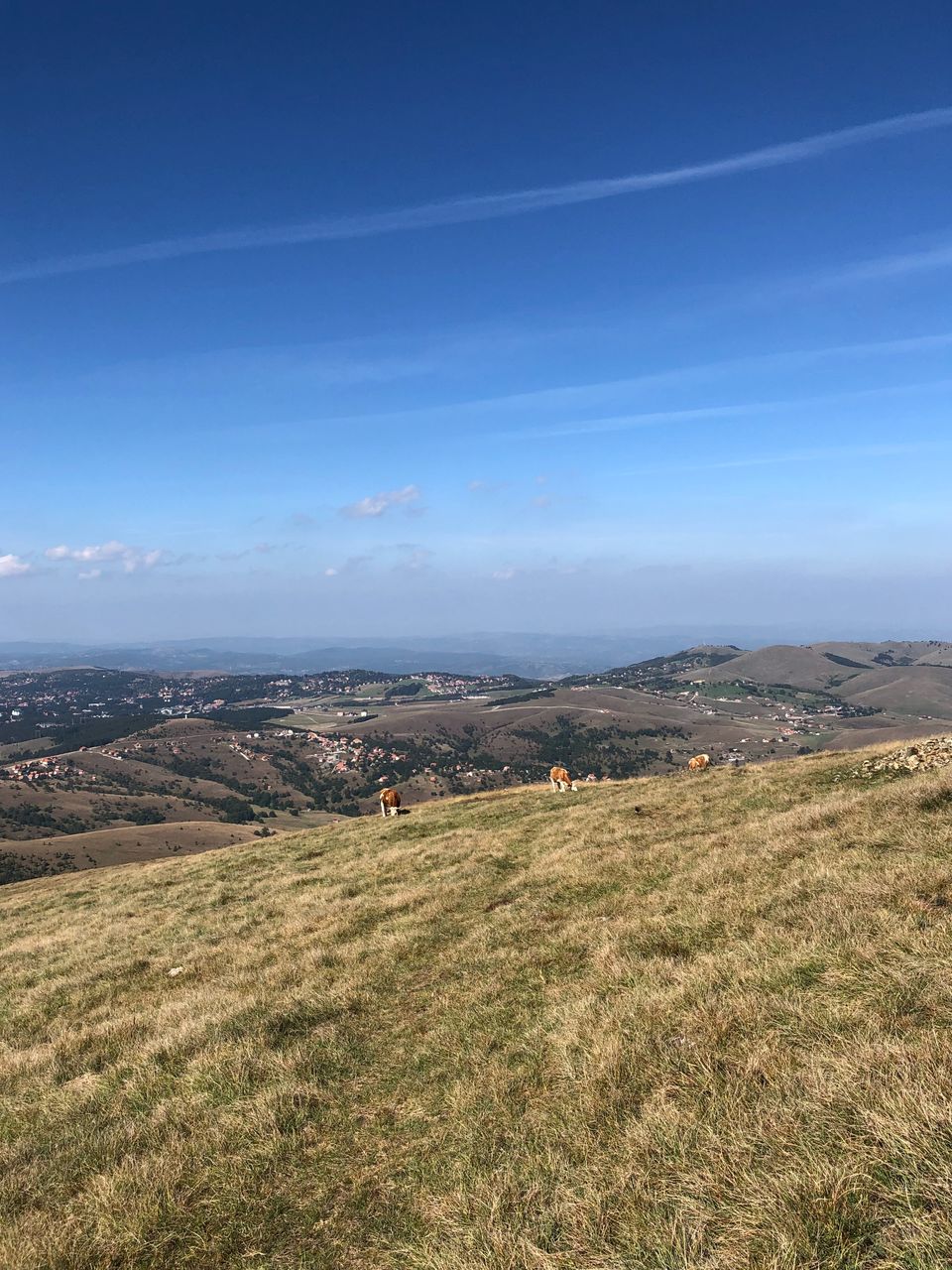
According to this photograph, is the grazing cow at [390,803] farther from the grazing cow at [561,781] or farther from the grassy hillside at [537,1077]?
the grassy hillside at [537,1077]

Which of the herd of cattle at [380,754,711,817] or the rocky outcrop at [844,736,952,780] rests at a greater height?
the rocky outcrop at [844,736,952,780]

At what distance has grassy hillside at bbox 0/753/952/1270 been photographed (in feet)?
14.6

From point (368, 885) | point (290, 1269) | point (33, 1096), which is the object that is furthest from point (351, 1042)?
point (368, 885)

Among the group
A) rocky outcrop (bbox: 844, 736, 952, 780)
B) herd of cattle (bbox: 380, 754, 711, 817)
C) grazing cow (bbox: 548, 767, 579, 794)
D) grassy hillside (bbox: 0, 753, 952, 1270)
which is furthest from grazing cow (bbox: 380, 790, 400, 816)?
rocky outcrop (bbox: 844, 736, 952, 780)

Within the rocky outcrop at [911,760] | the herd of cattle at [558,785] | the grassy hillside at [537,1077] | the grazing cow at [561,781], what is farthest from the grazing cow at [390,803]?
the rocky outcrop at [911,760]

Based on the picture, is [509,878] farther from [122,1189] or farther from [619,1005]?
[122,1189]

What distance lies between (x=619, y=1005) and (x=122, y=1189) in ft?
18.4

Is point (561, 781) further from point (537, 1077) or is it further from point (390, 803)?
point (537, 1077)

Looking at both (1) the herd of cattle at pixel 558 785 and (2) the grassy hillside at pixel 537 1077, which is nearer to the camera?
(2) the grassy hillside at pixel 537 1077

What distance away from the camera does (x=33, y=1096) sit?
341 inches

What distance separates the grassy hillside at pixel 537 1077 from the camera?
14.6 feet

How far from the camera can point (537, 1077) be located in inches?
270

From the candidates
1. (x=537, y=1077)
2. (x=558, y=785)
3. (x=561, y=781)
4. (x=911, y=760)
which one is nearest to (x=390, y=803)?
(x=558, y=785)

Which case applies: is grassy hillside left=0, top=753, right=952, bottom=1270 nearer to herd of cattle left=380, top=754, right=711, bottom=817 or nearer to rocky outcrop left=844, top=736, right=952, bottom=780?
rocky outcrop left=844, top=736, right=952, bottom=780
